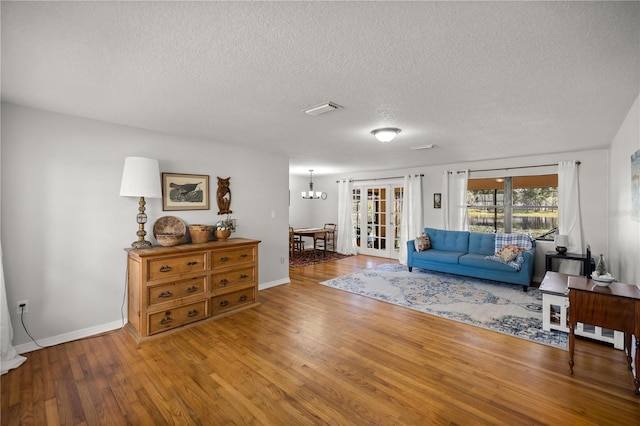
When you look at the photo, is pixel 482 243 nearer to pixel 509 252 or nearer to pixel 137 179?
pixel 509 252

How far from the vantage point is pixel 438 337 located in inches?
117

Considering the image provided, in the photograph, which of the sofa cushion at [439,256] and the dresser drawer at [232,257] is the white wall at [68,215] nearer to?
the dresser drawer at [232,257]

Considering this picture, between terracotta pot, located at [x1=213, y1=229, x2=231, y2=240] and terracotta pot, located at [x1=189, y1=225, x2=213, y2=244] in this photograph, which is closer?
terracotta pot, located at [x1=189, y1=225, x2=213, y2=244]

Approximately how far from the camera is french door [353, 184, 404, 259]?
7430 mm

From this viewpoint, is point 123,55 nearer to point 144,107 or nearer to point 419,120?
point 144,107

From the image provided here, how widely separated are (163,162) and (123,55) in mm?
2000

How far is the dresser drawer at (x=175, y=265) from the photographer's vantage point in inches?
117

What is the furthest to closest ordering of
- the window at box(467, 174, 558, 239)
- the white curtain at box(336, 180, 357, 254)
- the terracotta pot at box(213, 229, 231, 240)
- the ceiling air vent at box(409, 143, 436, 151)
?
the white curtain at box(336, 180, 357, 254), the window at box(467, 174, 558, 239), the ceiling air vent at box(409, 143, 436, 151), the terracotta pot at box(213, 229, 231, 240)

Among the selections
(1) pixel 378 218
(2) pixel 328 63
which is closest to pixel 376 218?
(1) pixel 378 218

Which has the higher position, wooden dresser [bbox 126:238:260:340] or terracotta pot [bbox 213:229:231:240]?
terracotta pot [bbox 213:229:231:240]

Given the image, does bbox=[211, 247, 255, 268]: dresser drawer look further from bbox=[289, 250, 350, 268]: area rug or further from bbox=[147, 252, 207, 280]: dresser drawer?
bbox=[289, 250, 350, 268]: area rug

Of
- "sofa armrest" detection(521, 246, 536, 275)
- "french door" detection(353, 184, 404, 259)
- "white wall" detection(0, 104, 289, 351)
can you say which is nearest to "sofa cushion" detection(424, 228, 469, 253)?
"sofa armrest" detection(521, 246, 536, 275)

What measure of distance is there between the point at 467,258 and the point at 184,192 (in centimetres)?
476

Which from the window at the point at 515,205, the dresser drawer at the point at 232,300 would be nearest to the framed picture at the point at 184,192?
the dresser drawer at the point at 232,300
